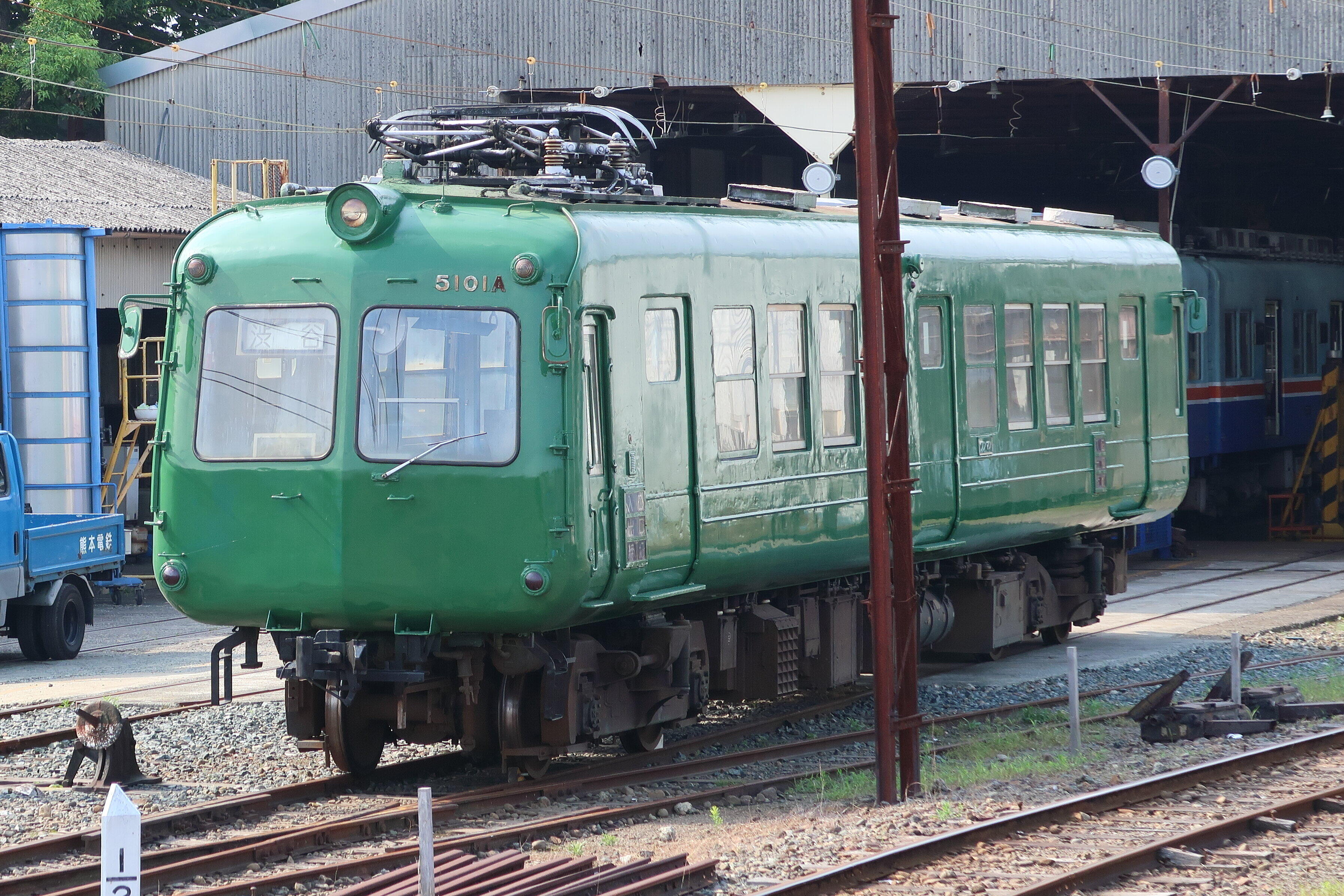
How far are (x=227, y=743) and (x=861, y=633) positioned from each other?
15.3ft

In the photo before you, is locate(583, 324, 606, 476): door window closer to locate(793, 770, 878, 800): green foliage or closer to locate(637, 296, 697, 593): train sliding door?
locate(637, 296, 697, 593): train sliding door

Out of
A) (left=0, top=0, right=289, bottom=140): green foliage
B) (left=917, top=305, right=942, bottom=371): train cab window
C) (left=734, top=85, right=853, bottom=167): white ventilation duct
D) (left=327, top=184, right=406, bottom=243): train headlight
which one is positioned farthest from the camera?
(left=0, top=0, right=289, bottom=140): green foliage

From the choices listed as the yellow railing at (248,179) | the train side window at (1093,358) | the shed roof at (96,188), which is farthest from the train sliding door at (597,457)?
the yellow railing at (248,179)

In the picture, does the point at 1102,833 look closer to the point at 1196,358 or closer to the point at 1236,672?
the point at 1236,672

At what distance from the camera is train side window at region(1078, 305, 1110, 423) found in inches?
621

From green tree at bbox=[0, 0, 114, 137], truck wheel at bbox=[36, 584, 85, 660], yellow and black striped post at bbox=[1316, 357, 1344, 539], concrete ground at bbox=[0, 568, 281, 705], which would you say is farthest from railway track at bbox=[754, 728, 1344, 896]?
green tree at bbox=[0, 0, 114, 137]

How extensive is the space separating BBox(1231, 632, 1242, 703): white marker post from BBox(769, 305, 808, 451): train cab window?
10.6 ft

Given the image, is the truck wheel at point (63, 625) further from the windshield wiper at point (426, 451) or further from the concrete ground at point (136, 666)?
the windshield wiper at point (426, 451)

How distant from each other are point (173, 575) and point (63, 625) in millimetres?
7868

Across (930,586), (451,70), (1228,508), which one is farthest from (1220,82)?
(930,586)

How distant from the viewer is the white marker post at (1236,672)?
12.4m

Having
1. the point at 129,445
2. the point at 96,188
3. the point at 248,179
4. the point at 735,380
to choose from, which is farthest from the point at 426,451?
the point at 248,179

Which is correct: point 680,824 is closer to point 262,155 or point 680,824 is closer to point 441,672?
point 441,672

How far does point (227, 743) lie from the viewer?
11961 mm
